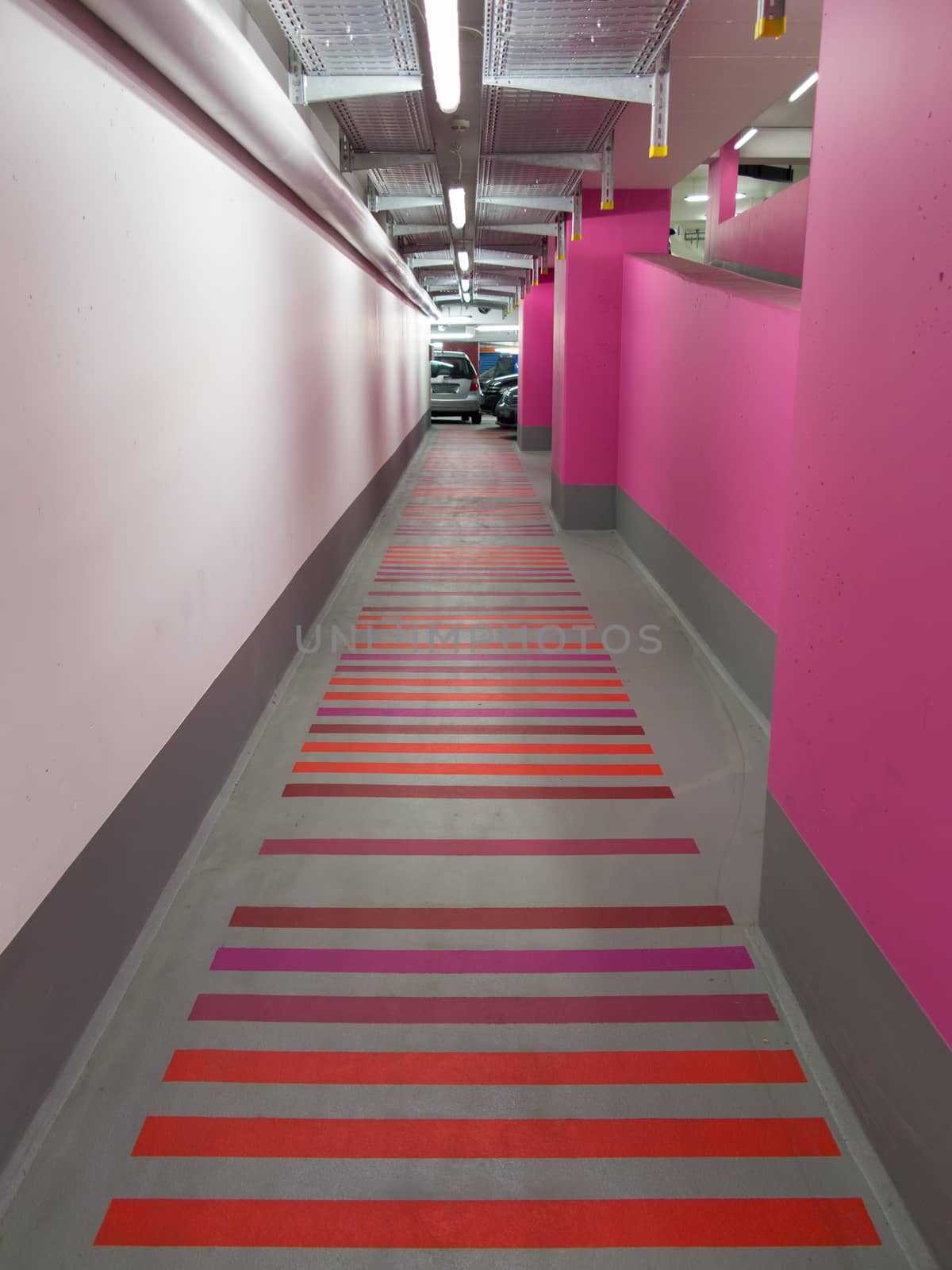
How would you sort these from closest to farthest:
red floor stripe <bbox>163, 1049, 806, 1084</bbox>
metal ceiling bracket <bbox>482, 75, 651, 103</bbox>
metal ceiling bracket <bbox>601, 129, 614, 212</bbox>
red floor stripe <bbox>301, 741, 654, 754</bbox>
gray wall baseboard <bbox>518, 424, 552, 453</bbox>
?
1. red floor stripe <bbox>163, 1049, 806, 1084</bbox>
2. red floor stripe <bbox>301, 741, 654, 754</bbox>
3. metal ceiling bracket <bbox>482, 75, 651, 103</bbox>
4. metal ceiling bracket <bbox>601, 129, 614, 212</bbox>
5. gray wall baseboard <bbox>518, 424, 552, 453</bbox>

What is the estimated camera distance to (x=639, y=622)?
18.9 ft

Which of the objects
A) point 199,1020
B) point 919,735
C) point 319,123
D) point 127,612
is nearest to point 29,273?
point 127,612

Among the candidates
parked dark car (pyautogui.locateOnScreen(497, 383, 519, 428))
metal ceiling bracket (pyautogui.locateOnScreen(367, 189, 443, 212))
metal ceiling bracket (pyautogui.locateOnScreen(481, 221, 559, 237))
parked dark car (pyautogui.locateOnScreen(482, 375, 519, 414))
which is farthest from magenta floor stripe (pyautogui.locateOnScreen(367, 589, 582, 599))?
parked dark car (pyautogui.locateOnScreen(482, 375, 519, 414))

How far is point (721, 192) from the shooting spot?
452 inches

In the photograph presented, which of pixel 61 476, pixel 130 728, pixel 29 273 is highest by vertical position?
pixel 29 273

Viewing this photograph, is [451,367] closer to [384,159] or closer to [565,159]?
[384,159]

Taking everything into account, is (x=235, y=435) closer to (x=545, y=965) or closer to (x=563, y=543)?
(x=545, y=965)

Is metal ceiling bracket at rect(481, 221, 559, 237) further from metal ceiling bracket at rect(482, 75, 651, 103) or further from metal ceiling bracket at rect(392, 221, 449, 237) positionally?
metal ceiling bracket at rect(482, 75, 651, 103)

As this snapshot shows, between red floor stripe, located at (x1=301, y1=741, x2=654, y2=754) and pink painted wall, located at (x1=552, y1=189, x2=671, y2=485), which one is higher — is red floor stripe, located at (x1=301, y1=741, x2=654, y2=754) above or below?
below

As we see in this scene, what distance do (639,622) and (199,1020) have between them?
3987 mm

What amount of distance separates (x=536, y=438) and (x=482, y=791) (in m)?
12.0

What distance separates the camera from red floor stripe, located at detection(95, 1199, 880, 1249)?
1742 millimetres

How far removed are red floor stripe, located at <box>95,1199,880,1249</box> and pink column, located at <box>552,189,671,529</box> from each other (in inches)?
271

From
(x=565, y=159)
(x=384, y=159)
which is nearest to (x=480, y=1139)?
(x=565, y=159)
